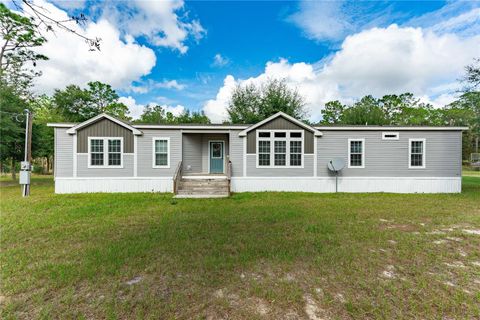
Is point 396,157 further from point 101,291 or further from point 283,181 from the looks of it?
point 101,291

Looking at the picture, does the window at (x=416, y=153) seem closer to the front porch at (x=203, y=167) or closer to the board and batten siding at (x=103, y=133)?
the front porch at (x=203, y=167)

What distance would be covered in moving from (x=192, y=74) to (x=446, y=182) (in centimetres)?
1848

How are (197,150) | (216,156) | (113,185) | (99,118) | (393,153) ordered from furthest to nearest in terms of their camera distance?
(216,156)
(197,150)
(393,153)
(113,185)
(99,118)

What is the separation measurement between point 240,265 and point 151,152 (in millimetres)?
8792

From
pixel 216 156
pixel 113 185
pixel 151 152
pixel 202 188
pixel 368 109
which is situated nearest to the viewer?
pixel 202 188

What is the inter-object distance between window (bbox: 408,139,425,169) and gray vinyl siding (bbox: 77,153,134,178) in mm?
14145

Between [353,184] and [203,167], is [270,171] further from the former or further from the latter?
[353,184]

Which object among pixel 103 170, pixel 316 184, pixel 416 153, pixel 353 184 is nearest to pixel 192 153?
pixel 103 170

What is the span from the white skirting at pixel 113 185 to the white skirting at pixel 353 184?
3628mm

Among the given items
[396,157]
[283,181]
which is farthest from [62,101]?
[396,157]

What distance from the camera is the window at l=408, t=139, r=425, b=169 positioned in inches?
423

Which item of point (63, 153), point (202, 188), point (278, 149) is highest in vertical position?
point (278, 149)

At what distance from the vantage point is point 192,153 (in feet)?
39.0

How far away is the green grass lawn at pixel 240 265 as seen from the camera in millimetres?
2477
